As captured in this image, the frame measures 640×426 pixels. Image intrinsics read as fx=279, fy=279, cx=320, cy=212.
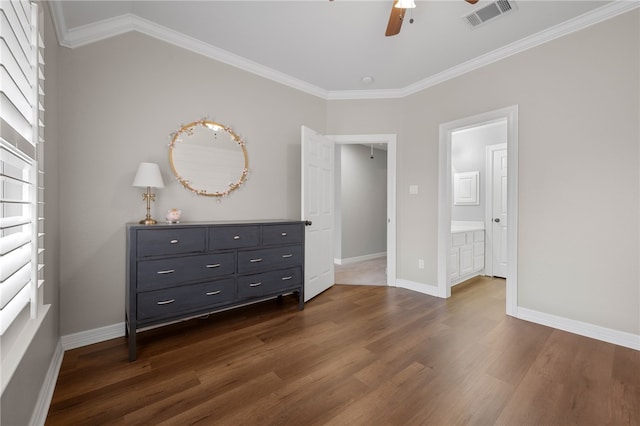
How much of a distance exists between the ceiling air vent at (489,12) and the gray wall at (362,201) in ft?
10.3

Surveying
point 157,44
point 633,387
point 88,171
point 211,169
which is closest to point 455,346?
point 633,387

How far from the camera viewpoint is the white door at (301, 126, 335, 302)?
10.4 ft

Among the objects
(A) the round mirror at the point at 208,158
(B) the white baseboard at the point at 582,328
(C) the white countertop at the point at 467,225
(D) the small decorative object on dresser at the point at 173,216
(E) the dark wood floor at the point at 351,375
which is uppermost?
(A) the round mirror at the point at 208,158

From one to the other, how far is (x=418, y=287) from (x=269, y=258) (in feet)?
6.82

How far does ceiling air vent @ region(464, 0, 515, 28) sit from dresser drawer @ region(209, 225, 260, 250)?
261 centimetres

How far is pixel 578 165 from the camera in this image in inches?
96.1

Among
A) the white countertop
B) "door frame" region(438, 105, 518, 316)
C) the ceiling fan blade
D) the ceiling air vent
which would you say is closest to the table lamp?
the ceiling fan blade

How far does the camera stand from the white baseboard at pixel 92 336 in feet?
6.95

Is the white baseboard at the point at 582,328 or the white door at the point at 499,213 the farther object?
the white door at the point at 499,213

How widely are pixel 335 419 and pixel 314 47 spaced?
121 inches

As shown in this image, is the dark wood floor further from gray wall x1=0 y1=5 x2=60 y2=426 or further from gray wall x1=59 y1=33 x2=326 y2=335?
gray wall x1=59 y1=33 x2=326 y2=335

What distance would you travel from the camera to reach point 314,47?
9.25 feet

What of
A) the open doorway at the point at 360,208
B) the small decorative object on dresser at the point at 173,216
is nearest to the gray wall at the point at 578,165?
the open doorway at the point at 360,208

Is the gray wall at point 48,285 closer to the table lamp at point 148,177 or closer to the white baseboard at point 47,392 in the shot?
the white baseboard at point 47,392
